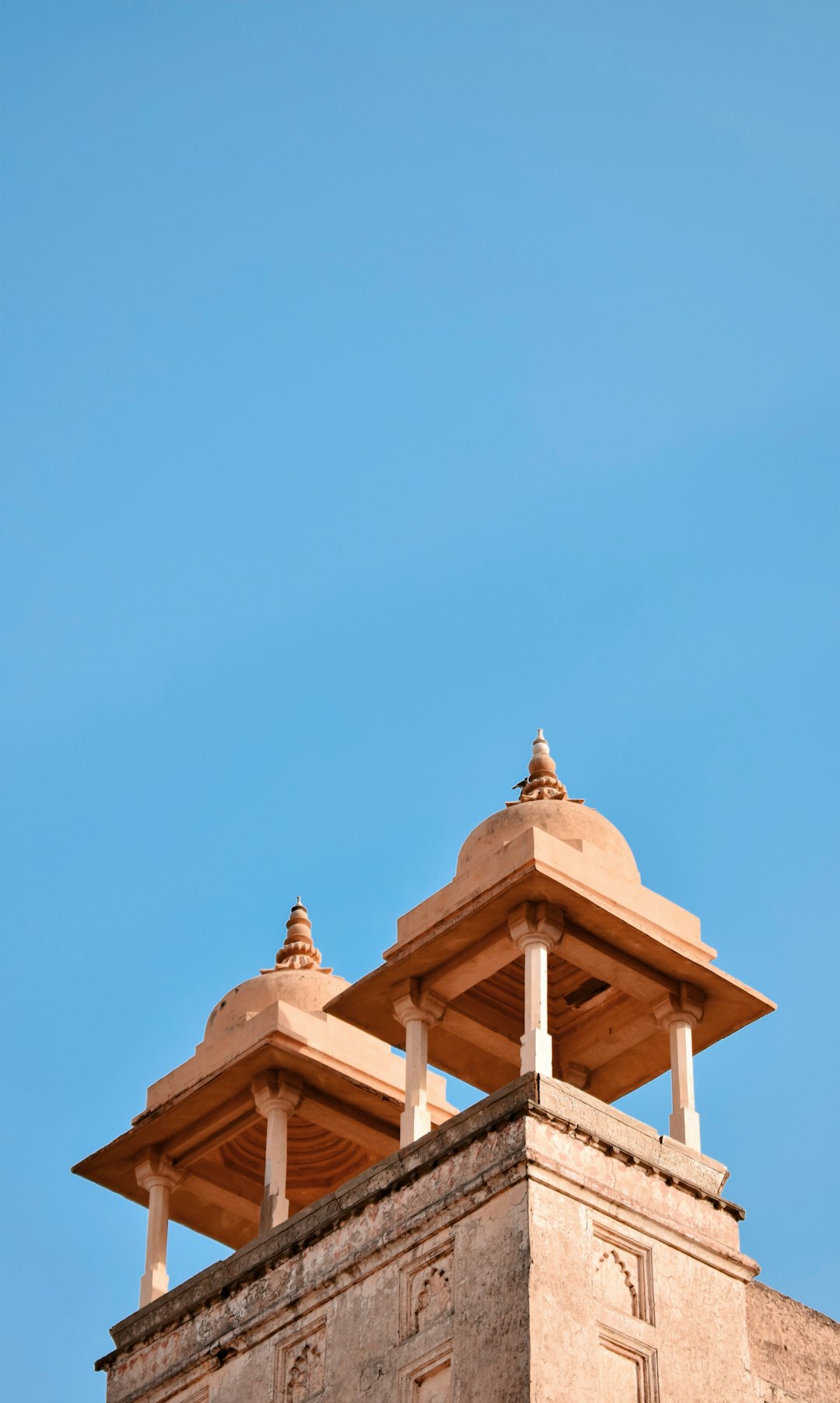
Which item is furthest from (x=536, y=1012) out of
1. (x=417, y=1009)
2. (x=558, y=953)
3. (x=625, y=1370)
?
(x=625, y=1370)

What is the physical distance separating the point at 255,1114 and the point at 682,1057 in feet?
15.9

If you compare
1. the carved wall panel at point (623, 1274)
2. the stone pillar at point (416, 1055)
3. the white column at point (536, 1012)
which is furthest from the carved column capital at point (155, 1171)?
the carved wall panel at point (623, 1274)

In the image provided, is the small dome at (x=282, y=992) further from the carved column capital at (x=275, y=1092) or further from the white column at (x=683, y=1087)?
the white column at (x=683, y=1087)

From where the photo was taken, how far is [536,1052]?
26641 millimetres

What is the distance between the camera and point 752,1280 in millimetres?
27062

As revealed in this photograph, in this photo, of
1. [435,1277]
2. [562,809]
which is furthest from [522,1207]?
[562,809]

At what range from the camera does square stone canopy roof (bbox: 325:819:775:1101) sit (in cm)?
2772

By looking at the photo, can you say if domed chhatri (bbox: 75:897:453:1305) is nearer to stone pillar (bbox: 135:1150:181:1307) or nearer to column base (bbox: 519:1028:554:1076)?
stone pillar (bbox: 135:1150:181:1307)

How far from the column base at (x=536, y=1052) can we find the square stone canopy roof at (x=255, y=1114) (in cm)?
377

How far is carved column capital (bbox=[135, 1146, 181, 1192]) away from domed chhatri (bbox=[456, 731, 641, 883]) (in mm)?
4467

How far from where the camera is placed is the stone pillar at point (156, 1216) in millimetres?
29734

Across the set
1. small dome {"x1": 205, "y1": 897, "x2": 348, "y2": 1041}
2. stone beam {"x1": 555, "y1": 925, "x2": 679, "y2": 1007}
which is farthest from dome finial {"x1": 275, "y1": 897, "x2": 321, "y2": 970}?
stone beam {"x1": 555, "y1": 925, "x2": 679, "y2": 1007}

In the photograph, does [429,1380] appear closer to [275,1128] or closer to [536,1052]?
[536,1052]

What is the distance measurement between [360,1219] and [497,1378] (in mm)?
2752
